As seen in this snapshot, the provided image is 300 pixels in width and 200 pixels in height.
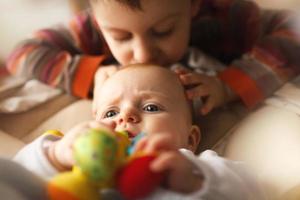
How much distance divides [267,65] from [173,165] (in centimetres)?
47

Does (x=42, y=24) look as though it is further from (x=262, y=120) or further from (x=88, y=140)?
(x=88, y=140)

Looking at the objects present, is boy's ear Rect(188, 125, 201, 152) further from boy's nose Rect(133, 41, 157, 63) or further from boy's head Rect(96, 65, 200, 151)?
boy's nose Rect(133, 41, 157, 63)

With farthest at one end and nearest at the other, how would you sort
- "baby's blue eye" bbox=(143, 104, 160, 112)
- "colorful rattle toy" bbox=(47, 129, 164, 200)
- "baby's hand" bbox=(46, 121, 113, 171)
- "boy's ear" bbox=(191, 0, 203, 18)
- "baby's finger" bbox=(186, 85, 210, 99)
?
"boy's ear" bbox=(191, 0, 203, 18), "baby's finger" bbox=(186, 85, 210, 99), "baby's blue eye" bbox=(143, 104, 160, 112), "baby's hand" bbox=(46, 121, 113, 171), "colorful rattle toy" bbox=(47, 129, 164, 200)

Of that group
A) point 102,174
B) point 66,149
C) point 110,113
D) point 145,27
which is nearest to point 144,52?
point 145,27

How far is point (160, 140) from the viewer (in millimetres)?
469

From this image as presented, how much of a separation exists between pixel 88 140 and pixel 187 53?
0.56m

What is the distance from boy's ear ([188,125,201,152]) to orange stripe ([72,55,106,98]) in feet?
0.90

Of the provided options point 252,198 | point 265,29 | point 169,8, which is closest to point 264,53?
point 265,29

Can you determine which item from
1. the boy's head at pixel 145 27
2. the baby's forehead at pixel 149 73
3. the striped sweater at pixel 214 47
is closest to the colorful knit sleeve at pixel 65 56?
the striped sweater at pixel 214 47

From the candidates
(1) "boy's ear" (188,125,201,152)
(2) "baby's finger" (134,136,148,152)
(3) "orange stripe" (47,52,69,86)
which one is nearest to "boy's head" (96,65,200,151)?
(1) "boy's ear" (188,125,201,152)

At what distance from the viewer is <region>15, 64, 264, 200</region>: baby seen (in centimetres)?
47

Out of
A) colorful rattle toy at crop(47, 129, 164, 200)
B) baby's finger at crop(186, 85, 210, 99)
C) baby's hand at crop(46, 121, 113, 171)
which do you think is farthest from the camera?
baby's finger at crop(186, 85, 210, 99)

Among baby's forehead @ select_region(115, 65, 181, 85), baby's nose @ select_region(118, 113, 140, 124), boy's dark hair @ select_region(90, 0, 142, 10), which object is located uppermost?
boy's dark hair @ select_region(90, 0, 142, 10)

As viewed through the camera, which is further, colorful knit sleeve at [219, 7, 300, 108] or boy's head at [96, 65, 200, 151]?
colorful knit sleeve at [219, 7, 300, 108]
